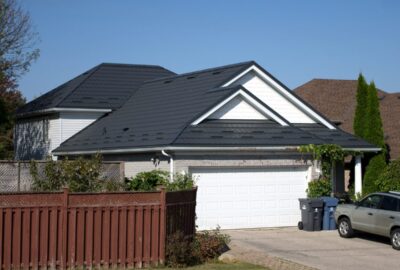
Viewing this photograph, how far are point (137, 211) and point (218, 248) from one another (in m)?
2.66

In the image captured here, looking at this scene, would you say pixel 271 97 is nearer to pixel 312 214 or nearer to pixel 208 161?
Result: pixel 208 161

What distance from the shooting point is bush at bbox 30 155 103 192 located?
16.2 meters

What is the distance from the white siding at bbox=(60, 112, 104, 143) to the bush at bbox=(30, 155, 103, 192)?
13.1 metres

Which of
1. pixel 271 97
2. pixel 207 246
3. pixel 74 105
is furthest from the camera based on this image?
pixel 74 105

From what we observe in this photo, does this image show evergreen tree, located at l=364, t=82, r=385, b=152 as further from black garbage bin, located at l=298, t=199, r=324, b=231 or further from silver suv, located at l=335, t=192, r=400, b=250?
silver suv, located at l=335, t=192, r=400, b=250

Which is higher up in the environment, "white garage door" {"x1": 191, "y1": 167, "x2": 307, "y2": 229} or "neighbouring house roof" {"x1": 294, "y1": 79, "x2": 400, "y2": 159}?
"neighbouring house roof" {"x1": 294, "y1": 79, "x2": 400, "y2": 159}

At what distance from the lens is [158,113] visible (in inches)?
973

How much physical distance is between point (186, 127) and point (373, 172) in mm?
9077

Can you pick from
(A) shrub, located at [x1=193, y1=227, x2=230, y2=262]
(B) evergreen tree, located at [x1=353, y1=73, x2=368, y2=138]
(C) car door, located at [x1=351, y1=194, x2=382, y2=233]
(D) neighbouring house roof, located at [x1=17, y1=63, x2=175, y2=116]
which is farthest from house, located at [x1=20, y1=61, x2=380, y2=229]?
(A) shrub, located at [x1=193, y1=227, x2=230, y2=262]

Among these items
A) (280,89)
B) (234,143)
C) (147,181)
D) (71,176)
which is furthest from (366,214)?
(71,176)

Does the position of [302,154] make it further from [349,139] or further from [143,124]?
[143,124]

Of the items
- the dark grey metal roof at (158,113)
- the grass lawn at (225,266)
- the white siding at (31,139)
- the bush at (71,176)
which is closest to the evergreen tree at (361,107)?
the dark grey metal roof at (158,113)

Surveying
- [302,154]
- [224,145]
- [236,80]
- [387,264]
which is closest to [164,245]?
[387,264]

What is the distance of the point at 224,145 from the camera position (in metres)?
21.2
